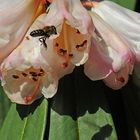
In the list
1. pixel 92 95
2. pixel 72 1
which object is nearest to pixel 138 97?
pixel 92 95

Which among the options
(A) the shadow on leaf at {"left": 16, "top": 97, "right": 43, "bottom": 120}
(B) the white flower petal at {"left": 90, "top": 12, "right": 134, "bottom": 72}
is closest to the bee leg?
(B) the white flower petal at {"left": 90, "top": 12, "right": 134, "bottom": 72}

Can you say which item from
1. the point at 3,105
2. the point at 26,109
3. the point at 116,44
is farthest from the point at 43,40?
the point at 3,105

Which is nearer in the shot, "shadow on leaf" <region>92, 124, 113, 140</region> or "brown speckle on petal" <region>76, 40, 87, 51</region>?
"brown speckle on petal" <region>76, 40, 87, 51</region>

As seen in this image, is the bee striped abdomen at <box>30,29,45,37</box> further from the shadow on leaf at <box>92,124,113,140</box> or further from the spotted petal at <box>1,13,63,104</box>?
the shadow on leaf at <box>92,124,113,140</box>

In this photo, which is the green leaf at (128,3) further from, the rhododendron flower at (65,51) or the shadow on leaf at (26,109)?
the shadow on leaf at (26,109)

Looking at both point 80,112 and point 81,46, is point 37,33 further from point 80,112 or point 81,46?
point 80,112

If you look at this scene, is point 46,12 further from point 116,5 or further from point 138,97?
point 138,97
